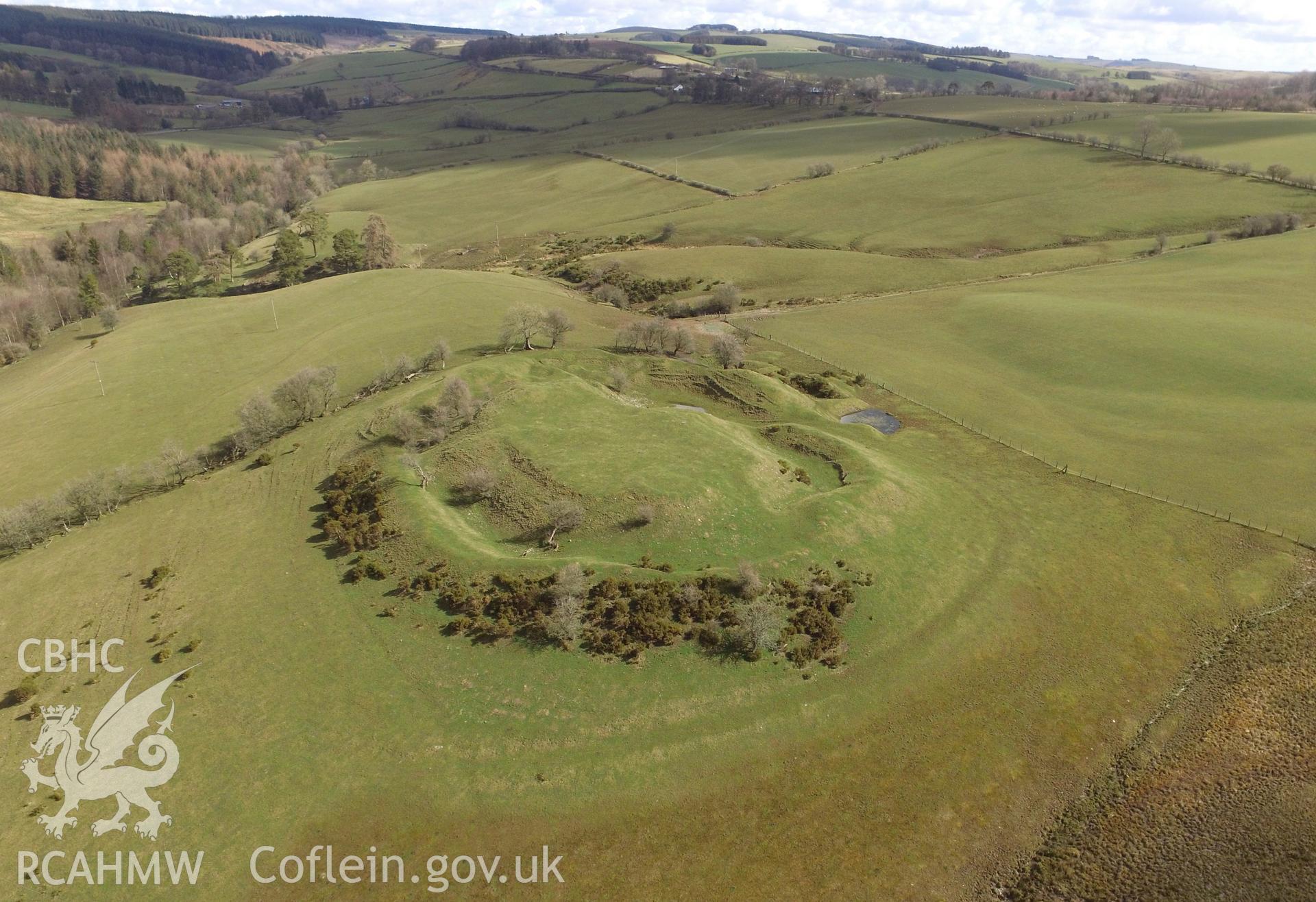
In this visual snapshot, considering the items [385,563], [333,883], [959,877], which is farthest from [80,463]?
[959,877]

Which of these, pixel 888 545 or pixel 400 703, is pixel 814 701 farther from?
pixel 400 703

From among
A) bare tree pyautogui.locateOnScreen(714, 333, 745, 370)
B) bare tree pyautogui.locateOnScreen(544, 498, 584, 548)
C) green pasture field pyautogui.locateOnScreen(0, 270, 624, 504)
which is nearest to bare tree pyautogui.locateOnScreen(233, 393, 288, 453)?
green pasture field pyautogui.locateOnScreen(0, 270, 624, 504)

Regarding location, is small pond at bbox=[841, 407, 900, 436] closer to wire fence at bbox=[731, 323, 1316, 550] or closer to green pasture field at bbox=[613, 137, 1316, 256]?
wire fence at bbox=[731, 323, 1316, 550]

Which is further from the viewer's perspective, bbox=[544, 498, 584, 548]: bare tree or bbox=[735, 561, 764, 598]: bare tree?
bbox=[544, 498, 584, 548]: bare tree

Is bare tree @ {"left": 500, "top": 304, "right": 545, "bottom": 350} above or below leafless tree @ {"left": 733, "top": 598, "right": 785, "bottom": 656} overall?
above

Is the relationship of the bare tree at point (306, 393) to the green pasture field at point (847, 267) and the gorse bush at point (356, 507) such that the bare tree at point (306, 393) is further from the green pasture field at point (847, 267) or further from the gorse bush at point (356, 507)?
the green pasture field at point (847, 267)

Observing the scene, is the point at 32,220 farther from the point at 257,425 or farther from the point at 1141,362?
the point at 1141,362
